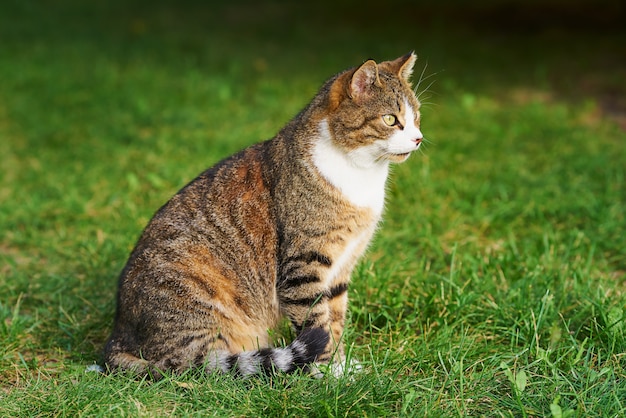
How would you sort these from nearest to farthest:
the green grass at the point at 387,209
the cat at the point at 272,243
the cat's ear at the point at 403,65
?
the green grass at the point at 387,209, the cat at the point at 272,243, the cat's ear at the point at 403,65

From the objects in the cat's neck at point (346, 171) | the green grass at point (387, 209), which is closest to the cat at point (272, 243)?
the cat's neck at point (346, 171)

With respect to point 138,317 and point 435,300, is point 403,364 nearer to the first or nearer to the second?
point 435,300

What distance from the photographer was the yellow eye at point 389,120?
11.2ft

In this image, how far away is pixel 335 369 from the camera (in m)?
3.26

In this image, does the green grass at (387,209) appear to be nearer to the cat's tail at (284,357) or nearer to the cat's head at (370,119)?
the cat's tail at (284,357)

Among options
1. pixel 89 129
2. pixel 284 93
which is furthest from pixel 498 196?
pixel 89 129

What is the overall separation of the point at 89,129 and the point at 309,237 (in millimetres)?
4625

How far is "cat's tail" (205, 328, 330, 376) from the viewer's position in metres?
3.17

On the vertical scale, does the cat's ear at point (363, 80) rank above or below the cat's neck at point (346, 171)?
above

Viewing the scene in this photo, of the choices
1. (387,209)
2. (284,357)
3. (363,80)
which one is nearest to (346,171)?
(363,80)

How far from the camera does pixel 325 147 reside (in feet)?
11.5

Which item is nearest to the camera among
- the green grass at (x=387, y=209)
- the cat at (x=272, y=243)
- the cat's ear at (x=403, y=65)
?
the green grass at (x=387, y=209)

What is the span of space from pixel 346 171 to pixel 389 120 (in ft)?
1.00

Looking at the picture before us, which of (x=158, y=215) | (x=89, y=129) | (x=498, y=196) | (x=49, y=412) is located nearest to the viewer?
(x=49, y=412)
